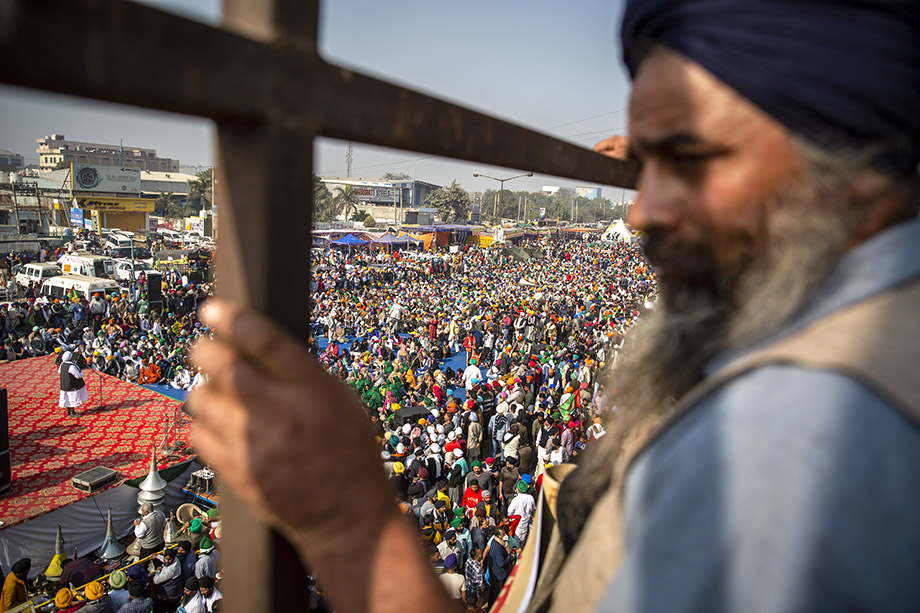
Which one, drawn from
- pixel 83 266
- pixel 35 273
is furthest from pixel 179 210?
pixel 35 273

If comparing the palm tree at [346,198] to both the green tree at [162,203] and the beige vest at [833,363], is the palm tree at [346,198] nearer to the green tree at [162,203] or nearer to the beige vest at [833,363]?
the green tree at [162,203]

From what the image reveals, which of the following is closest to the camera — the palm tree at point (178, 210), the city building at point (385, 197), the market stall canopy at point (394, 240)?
the market stall canopy at point (394, 240)

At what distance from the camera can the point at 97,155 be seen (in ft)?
228

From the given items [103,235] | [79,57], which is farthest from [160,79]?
[103,235]

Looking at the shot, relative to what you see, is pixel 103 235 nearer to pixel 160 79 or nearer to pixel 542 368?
pixel 542 368

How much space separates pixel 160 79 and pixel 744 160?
51 cm

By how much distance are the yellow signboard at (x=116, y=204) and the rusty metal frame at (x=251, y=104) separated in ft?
119

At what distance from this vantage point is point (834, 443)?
38cm

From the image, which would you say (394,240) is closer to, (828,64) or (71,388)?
(71,388)

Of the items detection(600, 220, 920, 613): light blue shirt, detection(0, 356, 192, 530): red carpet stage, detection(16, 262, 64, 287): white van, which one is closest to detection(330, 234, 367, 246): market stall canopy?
detection(16, 262, 64, 287): white van

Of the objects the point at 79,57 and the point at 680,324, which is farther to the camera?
the point at 680,324

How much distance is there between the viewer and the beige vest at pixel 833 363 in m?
0.39

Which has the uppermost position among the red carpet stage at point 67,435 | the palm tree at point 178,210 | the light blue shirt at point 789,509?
the light blue shirt at point 789,509

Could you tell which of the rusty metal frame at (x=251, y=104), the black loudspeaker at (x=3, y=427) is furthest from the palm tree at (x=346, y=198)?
the rusty metal frame at (x=251, y=104)
